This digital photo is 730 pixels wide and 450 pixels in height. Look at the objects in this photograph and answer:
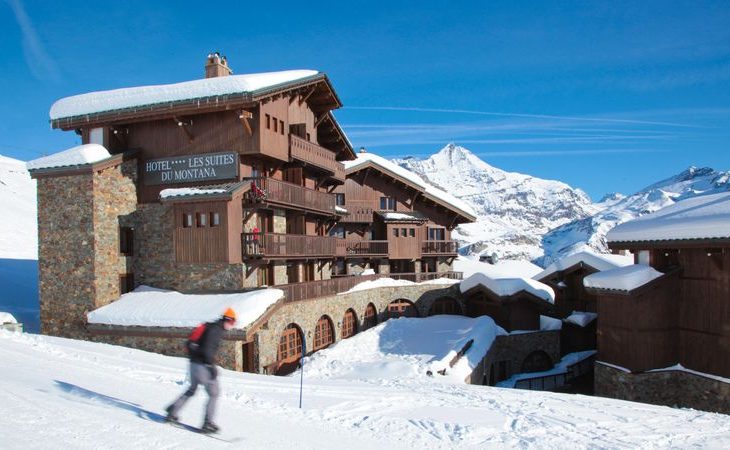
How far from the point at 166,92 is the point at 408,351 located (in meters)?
14.7

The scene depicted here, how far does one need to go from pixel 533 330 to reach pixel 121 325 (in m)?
21.3

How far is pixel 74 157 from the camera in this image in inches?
775

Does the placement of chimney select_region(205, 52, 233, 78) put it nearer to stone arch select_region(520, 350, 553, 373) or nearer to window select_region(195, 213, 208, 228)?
window select_region(195, 213, 208, 228)

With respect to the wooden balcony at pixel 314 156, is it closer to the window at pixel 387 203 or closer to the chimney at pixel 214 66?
the chimney at pixel 214 66

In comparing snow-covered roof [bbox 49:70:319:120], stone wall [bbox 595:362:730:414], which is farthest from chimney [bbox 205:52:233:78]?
stone wall [bbox 595:362:730:414]

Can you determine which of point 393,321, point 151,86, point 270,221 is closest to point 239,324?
point 270,221

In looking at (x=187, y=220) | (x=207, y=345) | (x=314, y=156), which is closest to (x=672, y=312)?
(x=314, y=156)

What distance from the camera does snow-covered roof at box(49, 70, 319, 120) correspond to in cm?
1961

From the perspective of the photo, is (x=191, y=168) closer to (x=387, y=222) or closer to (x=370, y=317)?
(x=370, y=317)

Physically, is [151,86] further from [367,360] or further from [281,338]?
[367,360]

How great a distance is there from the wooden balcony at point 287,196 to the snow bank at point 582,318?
1568 cm

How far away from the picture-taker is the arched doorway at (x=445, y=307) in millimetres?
33031

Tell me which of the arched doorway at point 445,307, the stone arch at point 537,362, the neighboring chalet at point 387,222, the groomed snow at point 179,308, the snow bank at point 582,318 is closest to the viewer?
the groomed snow at point 179,308

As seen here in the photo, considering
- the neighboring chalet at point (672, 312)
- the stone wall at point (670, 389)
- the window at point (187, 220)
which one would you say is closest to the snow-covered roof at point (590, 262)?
the neighboring chalet at point (672, 312)
